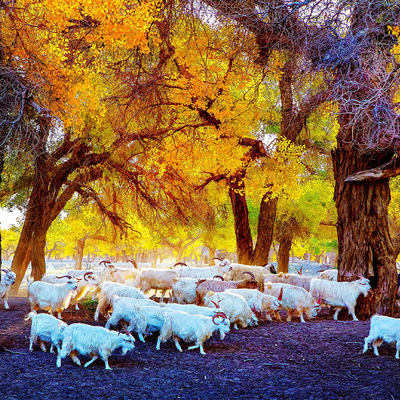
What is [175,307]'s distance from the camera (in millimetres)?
9266


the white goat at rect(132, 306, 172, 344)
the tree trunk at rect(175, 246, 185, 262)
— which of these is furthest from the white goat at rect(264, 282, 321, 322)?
the tree trunk at rect(175, 246, 185, 262)

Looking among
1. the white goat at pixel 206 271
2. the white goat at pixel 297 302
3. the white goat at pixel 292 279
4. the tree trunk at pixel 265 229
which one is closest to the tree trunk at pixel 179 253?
the tree trunk at pixel 265 229

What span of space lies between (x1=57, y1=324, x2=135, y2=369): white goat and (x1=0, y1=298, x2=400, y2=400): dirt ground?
20 cm

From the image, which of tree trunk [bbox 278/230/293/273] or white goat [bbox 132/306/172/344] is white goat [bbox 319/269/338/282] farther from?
white goat [bbox 132/306/172/344]

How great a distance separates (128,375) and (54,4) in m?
7.86

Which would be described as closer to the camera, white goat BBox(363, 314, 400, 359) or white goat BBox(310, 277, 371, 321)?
white goat BBox(363, 314, 400, 359)

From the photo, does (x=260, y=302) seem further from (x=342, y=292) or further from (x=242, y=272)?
(x=242, y=272)

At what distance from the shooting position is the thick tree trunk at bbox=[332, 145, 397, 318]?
11.6 m

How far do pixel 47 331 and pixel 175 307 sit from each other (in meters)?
2.58

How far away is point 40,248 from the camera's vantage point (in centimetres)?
1753

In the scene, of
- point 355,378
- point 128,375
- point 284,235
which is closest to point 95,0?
point 128,375

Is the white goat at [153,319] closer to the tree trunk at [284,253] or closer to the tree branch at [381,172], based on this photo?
the tree branch at [381,172]

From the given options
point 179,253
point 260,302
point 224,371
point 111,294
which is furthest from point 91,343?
point 179,253

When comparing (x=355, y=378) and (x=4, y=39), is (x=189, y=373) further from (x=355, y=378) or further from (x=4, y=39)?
(x=4, y=39)
